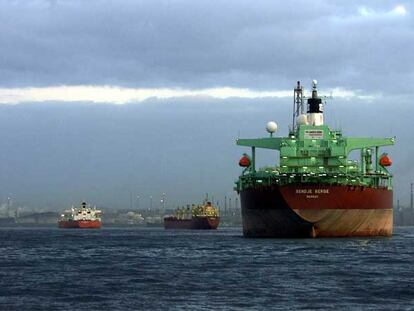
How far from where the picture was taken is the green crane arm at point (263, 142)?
299 ft

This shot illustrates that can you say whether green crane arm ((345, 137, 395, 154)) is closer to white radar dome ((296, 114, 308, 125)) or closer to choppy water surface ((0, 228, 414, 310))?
white radar dome ((296, 114, 308, 125))

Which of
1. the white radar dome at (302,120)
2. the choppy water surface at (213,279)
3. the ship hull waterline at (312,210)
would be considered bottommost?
the choppy water surface at (213,279)

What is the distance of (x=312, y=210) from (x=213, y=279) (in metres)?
37.6

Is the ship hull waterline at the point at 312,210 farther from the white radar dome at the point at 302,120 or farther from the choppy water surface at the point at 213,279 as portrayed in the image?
the choppy water surface at the point at 213,279

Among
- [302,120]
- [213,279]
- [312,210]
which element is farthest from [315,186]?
[213,279]

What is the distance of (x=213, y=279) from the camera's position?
45500 millimetres

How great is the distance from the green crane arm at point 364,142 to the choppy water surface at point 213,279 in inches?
884

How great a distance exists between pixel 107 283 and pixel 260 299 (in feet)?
29.1

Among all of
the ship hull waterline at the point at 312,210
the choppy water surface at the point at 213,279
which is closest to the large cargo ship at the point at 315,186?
the ship hull waterline at the point at 312,210

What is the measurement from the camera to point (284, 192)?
82.1 meters

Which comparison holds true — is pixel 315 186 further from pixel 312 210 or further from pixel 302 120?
pixel 302 120

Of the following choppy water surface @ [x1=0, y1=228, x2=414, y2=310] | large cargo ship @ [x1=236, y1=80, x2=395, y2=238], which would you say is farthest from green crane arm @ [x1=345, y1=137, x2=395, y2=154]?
choppy water surface @ [x1=0, y1=228, x2=414, y2=310]

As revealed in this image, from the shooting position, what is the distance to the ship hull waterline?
82.0m

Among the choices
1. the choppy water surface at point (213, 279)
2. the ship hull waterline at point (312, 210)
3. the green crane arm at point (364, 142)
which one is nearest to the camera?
the choppy water surface at point (213, 279)
